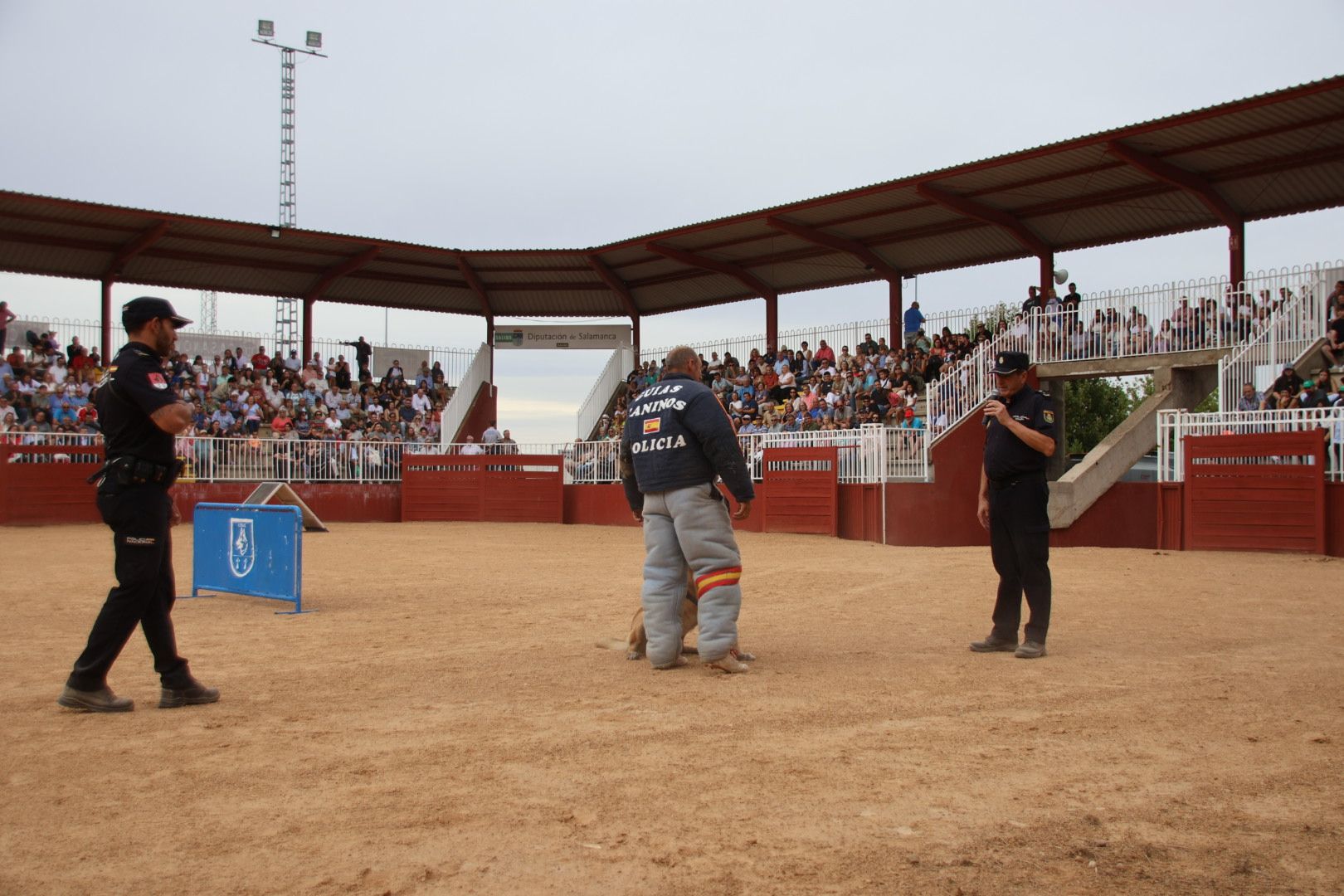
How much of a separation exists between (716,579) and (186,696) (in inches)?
108

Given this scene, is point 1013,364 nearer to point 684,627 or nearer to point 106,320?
point 684,627

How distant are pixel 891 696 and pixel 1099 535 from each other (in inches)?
482

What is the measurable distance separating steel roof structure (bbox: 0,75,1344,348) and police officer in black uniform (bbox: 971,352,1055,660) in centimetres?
1306

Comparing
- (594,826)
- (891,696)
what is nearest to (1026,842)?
(594,826)

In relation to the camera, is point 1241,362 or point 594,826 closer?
point 594,826

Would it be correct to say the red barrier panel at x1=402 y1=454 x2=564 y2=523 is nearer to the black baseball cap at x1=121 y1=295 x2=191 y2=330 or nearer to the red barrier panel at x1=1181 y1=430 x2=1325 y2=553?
the red barrier panel at x1=1181 y1=430 x2=1325 y2=553

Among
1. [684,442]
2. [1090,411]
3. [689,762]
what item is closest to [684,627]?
[684,442]

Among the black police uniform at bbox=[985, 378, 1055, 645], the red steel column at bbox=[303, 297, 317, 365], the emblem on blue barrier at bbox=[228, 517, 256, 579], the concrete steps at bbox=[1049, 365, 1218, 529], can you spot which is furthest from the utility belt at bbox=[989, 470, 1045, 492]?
→ the red steel column at bbox=[303, 297, 317, 365]

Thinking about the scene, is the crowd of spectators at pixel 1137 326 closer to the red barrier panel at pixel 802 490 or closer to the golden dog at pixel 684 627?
the red barrier panel at pixel 802 490

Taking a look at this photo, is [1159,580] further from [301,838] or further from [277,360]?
[277,360]

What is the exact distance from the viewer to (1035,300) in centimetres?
2264

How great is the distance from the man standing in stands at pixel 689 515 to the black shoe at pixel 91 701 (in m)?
2.72

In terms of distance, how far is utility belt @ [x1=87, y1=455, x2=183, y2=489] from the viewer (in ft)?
17.0

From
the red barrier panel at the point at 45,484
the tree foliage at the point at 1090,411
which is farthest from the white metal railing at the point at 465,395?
the tree foliage at the point at 1090,411
